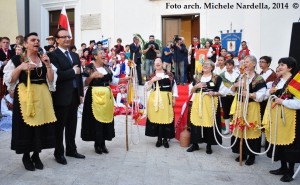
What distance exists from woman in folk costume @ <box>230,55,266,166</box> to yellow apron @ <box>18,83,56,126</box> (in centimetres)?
277

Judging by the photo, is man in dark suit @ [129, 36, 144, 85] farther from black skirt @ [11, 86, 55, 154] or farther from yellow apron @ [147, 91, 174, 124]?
black skirt @ [11, 86, 55, 154]

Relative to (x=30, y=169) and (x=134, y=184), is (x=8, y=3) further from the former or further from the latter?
(x=134, y=184)

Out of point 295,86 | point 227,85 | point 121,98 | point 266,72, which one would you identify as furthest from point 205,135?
point 121,98

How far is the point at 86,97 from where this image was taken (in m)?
5.64

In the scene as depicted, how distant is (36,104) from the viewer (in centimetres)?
455

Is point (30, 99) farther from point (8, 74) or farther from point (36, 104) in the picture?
point (8, 74)

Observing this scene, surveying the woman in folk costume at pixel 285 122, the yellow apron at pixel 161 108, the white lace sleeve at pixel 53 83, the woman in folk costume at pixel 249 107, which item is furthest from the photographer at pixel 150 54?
the woman in folk costume at pixel 285 122

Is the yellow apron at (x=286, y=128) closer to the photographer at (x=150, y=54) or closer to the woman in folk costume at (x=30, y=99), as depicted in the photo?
the woman in folk costume at (x=30, y=99)

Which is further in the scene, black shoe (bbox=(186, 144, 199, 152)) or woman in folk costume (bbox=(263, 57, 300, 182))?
black shoe (bbox=(186, 144, 199, 152))

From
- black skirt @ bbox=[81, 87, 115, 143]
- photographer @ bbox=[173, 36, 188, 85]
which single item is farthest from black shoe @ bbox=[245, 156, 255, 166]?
photographer @ bbox=[173, 36, 188, 85]

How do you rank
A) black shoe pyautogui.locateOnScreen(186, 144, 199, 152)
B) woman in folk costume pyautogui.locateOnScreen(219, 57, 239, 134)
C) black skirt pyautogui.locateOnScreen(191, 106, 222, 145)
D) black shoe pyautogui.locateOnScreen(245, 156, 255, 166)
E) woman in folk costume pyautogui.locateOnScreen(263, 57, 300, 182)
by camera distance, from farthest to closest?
black shoe pyautogui.locateOnScreen(186, 144, 199, 152)
black skirt pyautogui.locateOnScreen(191, 106, 222, 145)
woman in folk costume pyautogui.locateOnScreen(219, 57, 239, 134)
black shoe pyautogui.locateOnScreen(245, 156, 255, 166)
woman in folk costume pyautogui.locateOnScreen(263, 57, 300, 182)

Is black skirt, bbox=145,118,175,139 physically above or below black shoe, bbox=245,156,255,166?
above

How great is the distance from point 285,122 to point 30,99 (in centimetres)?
339

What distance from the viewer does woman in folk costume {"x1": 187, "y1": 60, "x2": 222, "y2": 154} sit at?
Answer: 5.87m
